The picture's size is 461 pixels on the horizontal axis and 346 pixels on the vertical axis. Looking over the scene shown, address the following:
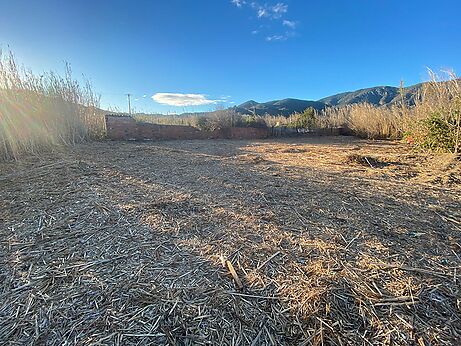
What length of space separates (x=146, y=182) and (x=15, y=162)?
2.10 metres

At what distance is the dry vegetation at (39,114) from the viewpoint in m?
3.82

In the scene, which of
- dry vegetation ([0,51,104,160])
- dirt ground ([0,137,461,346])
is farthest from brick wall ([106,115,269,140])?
dirt ground ([0,137,461,346])

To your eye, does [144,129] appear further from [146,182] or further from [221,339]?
[221,339]

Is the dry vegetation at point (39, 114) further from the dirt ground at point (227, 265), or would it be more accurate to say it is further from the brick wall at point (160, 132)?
the dirt ground at point (227, 265)

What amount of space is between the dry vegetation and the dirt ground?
202 cm

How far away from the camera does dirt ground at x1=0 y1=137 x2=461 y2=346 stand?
84 centimetres

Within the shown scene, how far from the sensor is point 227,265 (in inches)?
45.9

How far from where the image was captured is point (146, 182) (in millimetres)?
2535

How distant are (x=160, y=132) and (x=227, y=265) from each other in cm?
722

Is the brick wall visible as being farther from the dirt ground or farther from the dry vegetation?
the dirt ground

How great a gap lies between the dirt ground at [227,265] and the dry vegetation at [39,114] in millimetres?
2017

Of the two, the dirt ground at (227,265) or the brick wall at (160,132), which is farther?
the brick wall at (160,132)

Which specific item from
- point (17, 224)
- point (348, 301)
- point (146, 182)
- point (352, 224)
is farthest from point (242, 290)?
point (146, 182)

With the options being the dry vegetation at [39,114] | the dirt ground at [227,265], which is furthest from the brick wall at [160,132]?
the dirt ground at [227,265]
